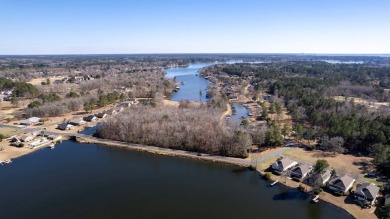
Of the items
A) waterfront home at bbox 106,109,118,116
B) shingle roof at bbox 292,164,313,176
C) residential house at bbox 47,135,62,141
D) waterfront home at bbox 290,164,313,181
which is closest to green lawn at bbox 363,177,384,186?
waterfront home at bbox 290,164,313,181

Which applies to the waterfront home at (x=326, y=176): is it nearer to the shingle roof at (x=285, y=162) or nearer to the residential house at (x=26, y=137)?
the shingle roof at (x=285, y=162)

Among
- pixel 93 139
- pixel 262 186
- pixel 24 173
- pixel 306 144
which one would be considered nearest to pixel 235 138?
pixel 262 186

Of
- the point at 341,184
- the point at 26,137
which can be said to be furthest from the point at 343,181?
the point at 26,137

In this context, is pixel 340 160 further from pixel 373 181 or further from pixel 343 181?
pixel 343 181

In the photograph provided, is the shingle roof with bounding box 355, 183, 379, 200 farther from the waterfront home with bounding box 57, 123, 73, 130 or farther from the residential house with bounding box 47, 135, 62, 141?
the waterfront home with bounding box 57, 123, 73, 130

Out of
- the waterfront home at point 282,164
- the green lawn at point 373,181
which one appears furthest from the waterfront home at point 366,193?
the waterfront home at point 282,164

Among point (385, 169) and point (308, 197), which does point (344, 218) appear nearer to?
point (308, 197)

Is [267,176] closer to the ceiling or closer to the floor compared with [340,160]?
closer to the floor
